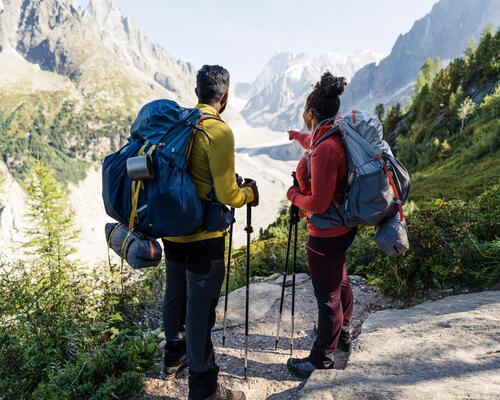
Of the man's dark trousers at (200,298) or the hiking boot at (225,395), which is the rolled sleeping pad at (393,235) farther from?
the hiking boot at (225,395)

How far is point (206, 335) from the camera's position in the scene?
3213mm

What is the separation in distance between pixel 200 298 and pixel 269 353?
1.78m

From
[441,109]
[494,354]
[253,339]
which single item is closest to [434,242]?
[494,354]

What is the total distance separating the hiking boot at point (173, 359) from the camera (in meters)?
3.81

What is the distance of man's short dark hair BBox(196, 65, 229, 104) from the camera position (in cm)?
302

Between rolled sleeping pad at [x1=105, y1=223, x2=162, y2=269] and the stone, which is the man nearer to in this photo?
rolled sleeping pad at [x1=105, y1=223, x2=162, y2=269]

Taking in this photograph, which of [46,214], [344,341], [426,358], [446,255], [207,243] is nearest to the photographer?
[207,243]

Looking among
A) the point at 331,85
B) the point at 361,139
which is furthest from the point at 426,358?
the point at 331,85

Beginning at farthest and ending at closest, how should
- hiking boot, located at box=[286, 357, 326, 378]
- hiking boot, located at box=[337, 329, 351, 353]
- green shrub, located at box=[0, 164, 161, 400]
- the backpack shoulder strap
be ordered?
hiking boot, located at box=[337, 329, 351, 353] < hiking boot, located at box=[286, 357, 326, 378] < green shrub, located at box=[0, 164, 161, 400] < the backpack shoulder strap

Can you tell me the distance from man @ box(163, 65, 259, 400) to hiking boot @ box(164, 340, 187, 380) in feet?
2.09

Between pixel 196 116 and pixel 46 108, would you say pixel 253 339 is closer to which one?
pixel 196 116

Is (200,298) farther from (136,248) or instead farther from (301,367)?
(301,367)

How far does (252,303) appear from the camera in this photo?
5.92m

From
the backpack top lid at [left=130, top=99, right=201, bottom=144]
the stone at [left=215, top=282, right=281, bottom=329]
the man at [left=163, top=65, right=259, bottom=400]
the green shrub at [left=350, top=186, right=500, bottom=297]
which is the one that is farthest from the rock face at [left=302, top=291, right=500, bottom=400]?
the backpack top lid at [left=130, top=99, right=201, bottom=144]
